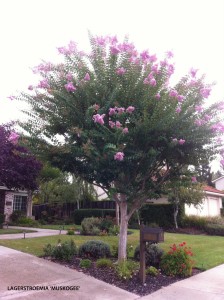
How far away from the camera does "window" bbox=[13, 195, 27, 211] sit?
70.8 feet

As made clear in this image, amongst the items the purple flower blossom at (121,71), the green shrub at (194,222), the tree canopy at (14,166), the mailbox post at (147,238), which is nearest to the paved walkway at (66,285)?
the mailbox post at (147,238)

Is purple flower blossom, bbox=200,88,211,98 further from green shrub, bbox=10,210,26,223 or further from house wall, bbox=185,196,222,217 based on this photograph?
green shrub, bbox=10,210,26,223

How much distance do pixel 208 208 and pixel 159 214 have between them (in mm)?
6070

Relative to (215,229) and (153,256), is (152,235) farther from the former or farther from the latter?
(215,229)

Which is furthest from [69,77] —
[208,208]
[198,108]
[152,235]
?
[208,208]

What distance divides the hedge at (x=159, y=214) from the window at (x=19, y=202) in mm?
8255

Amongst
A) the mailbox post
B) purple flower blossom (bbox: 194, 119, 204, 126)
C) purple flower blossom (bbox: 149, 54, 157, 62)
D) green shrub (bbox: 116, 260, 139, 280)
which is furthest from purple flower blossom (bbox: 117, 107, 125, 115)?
green shrub (bbox: 116, 260, 139, 280)

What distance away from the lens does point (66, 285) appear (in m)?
5.93

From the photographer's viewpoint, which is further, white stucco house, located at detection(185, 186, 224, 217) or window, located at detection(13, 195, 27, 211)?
white stucco house, located at detection(185, 186, 224, 217)

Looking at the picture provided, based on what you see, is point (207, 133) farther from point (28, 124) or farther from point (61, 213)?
point (61, 213)

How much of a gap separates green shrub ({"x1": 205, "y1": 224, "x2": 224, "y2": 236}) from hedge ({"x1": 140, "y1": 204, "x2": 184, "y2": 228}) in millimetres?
1750

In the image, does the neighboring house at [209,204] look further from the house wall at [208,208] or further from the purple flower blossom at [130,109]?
the purple flower blossom at [130,109]

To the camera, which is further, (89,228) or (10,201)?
(10,201)

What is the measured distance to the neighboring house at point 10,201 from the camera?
1973cm
